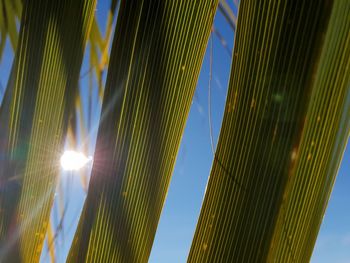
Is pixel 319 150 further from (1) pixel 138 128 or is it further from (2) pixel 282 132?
(1) pixel 138 128

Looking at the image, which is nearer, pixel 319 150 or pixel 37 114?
pixel 319 150

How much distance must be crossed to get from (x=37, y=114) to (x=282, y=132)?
0.34 metres

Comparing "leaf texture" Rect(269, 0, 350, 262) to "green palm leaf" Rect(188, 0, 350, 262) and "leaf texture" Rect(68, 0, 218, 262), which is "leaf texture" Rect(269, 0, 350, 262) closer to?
"green palm leaf" Rect(188, 0, 350, 262)

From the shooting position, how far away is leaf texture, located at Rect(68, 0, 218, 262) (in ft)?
2.02

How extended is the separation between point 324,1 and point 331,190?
197mm

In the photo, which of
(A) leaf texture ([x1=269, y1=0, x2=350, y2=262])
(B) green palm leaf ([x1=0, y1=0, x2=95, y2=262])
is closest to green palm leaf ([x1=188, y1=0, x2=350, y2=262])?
(A) leaf texture ([x1=269, y1=0, x2=350, y2=262])

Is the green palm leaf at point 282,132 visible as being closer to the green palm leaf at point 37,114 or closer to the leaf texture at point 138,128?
the leaf texture at point 138,128

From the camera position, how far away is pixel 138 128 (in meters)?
0.63

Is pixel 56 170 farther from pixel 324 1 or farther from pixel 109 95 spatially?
pixel 324 1

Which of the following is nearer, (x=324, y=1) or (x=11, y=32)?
(x=324, y=1)

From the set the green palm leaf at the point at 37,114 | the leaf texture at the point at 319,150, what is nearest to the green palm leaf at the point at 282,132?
the leaf texture at the point at 319,150

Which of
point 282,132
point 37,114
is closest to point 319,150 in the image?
point 282,132

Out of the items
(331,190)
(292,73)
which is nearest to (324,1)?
(292,73)

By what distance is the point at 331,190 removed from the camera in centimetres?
55
